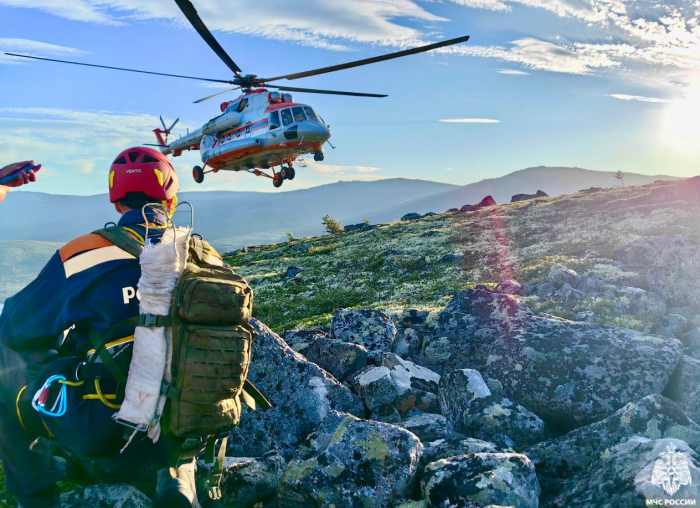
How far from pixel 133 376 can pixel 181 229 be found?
55.8 inches

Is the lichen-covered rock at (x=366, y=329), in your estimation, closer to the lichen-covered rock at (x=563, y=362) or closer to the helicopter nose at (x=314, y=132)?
the lichen-covered rock at (x=563, y=362)

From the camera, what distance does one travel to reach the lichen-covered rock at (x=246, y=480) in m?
6.16

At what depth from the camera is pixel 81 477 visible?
19.4ft

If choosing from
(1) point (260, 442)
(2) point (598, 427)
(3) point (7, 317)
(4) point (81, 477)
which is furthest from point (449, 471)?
(3) point (7, 317)

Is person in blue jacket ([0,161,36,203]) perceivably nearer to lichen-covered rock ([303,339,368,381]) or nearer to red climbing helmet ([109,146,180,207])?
red climbing helmet ([109,146,180,207])

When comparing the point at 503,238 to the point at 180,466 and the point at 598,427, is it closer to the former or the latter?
the point at 598,427

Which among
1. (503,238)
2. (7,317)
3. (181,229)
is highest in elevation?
(181,229)

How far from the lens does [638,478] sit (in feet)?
16.8

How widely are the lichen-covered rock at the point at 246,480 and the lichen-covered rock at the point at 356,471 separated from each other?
10.1 inches

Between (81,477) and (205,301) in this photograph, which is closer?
(205,301)

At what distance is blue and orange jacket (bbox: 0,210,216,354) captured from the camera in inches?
176

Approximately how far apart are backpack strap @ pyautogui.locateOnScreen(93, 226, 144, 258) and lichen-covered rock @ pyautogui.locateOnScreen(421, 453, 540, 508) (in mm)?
4045

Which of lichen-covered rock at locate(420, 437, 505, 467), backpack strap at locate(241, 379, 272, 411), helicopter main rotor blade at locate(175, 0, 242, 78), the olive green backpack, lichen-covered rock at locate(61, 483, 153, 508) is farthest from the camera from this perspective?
helicopter main rotor blade at locate(175, 0, 242, 78)

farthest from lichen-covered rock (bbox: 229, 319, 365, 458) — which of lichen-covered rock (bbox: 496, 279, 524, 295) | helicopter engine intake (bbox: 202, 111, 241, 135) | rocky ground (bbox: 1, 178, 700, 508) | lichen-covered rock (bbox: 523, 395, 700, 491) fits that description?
helicopter engine intake (bbox: 202, 111, 241, 135)
